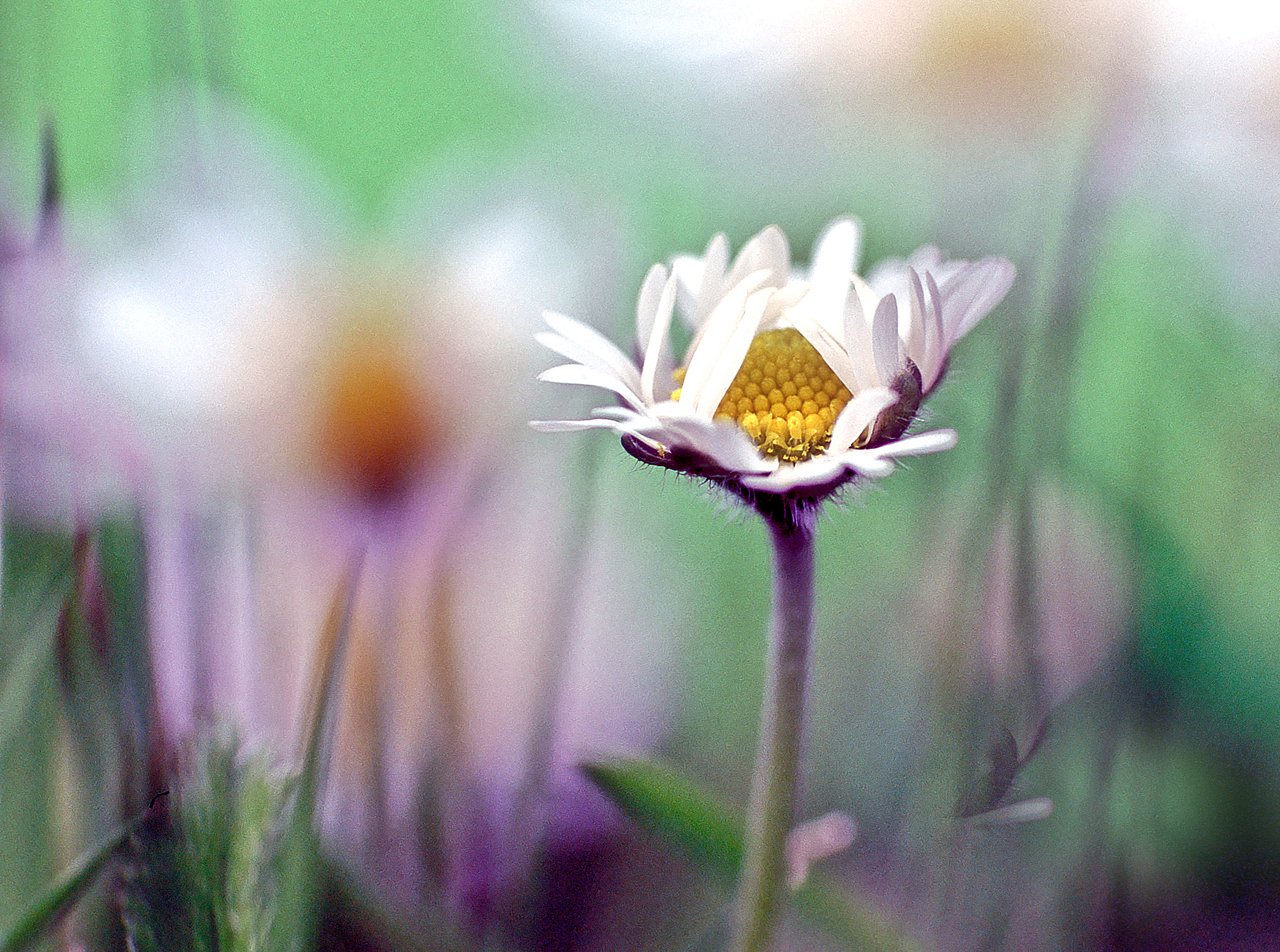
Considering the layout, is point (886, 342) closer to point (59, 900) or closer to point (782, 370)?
point (782, 370)

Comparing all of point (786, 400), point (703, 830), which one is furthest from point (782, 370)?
point (703, 830)

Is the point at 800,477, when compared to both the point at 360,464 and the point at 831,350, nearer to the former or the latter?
the point at 831,350

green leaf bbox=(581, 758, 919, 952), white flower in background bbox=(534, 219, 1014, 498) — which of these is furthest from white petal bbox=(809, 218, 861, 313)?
green leaf bbox=(581, 758, 919, 952)

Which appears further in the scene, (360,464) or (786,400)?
(360,464)

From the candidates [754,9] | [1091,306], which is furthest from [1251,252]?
[754,9]

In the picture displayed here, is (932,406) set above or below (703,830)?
above
